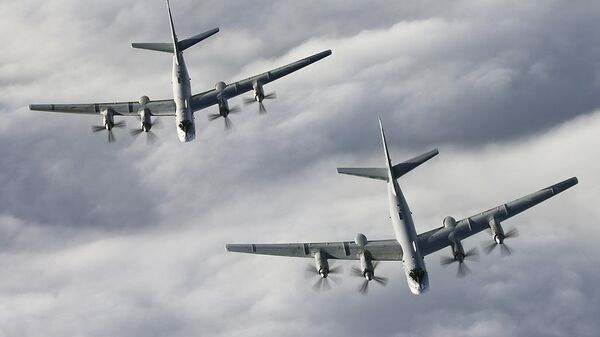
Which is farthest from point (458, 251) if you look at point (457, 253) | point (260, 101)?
point (260, 101)

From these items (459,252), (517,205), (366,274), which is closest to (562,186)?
(517,205)

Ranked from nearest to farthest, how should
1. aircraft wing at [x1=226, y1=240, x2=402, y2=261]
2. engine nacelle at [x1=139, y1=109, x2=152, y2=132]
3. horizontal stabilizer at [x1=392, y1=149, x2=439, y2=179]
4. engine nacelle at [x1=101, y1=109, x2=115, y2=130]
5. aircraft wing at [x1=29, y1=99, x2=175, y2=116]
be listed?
horizontal stabilizer at [x1=392, y1=149, x2=439, y2=179], aircraft wing at [x1=226, y1=240, x2=402, y2=261], engine nacelle at [x1=139, y1=109, x2=152, y2=132], engine nacelle at [x1=101, y1=109, x2=115, y2=130], aircraft wing at [x1=29, y1=99, x2=175, y2=116]

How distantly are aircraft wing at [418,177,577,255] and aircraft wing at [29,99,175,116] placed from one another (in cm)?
5116

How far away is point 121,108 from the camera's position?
18100 centimetres

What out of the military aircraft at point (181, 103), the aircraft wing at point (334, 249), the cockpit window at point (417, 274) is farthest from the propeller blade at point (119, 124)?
the cockpit window at point (417, 274)

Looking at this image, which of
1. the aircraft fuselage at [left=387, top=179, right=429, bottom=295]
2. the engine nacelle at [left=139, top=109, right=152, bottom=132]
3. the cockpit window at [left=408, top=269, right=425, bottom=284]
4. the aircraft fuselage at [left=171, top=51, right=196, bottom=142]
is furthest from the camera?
the engine nacelle at [left=139, top=109, right=152, bottom=132]

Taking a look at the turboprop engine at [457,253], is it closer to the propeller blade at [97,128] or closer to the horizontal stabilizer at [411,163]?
the horizontal stabilizer at [411,163]

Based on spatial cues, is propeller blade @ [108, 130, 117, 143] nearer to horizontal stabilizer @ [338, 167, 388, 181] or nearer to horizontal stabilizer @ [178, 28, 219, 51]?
horizontal stabilizer @ [178, 28, 219, 51]

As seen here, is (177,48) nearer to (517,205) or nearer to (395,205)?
(395,205)

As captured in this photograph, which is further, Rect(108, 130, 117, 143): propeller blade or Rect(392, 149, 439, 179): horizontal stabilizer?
Rect(108, 130, 117, 143): propeller blade

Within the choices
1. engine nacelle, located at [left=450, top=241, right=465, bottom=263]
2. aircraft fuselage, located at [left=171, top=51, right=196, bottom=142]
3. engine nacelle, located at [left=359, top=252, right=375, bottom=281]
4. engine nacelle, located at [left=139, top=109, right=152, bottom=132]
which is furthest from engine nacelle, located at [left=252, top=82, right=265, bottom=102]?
engine nacelle, located at [left=450, top=241, right=465, bottom=263]

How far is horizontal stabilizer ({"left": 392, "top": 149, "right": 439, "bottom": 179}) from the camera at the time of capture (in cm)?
15338

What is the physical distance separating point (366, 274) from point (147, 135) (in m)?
47.1

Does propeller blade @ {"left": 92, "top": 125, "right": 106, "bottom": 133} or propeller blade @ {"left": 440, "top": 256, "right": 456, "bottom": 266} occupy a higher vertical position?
propeller blade @ {"left": 92, "top": 125, "right": 106, "bottom": 133}
